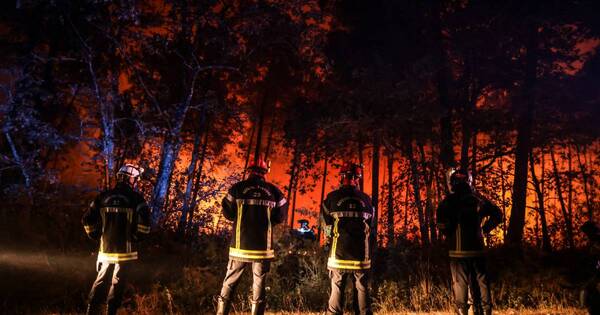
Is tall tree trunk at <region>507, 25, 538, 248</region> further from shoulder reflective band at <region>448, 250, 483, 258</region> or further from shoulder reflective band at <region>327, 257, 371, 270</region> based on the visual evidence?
shoulder reflective band at <region>327, 257, 371, 270</region>

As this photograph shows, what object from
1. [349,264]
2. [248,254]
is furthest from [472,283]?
[248,254]

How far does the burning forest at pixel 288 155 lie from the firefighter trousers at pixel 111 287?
0.03 meters

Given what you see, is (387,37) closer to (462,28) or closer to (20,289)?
(462,28)

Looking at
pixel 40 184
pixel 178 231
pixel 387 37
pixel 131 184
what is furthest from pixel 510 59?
pixel 40 184

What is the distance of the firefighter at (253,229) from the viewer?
6168mm

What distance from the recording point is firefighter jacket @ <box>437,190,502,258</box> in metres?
6.45

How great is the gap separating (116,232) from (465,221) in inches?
194

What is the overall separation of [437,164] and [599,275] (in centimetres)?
1403

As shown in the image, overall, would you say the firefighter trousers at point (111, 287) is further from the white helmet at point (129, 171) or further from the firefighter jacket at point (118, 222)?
the white helmet at point (129, 171)

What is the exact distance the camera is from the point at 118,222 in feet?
21.3

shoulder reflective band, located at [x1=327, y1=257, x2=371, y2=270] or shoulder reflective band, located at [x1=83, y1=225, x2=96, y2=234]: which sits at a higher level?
shoulder reflective band, located at [x1=83, y1=225, x2=96, y2=234]

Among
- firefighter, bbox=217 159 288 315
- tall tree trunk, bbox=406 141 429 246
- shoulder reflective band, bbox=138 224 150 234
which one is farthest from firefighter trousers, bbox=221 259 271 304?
tall tree trunk, bbox=406 141 429 246

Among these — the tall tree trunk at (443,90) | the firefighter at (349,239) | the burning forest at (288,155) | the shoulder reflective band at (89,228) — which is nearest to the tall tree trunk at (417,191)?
the burning forest at (288,155)

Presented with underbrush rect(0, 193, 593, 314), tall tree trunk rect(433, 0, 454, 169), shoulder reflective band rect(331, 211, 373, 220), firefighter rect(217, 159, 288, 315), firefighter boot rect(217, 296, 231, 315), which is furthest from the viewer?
tall tree trunk rect(433, 0, 454, 169)
